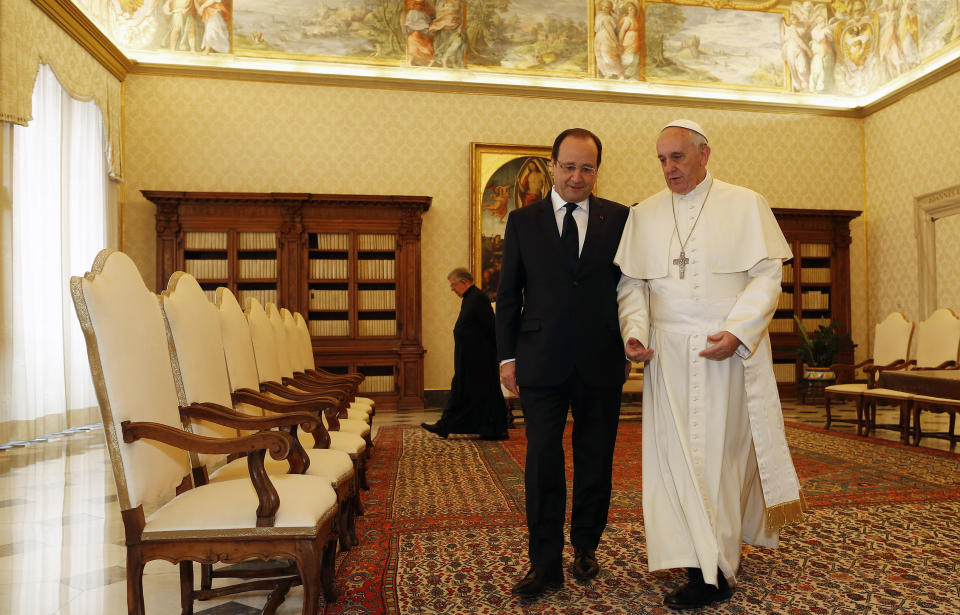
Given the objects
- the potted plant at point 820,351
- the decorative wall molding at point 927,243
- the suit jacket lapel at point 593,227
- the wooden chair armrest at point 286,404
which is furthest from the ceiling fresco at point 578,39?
the suit jacket lapel at point 593,227

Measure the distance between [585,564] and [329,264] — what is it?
7.77 meters

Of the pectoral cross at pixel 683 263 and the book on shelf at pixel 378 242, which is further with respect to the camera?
the book on shelf at pixel 378 242

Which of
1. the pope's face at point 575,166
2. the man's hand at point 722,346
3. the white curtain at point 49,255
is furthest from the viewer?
the white curtain at point 49,255

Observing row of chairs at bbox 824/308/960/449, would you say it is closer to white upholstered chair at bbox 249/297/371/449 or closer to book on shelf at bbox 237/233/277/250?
white upholstered chair at bbox 249/297/371/449

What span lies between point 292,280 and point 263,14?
4.08m

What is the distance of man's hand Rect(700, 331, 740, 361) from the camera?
2.49 meters

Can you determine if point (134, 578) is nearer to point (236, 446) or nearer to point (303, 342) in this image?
point (236, 446)

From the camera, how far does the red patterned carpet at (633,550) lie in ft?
8.60

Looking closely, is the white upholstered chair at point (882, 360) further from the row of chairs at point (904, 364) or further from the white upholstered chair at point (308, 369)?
the white upholstered chair at point (308, 369)

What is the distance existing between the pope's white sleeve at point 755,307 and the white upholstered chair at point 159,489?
1.61 m

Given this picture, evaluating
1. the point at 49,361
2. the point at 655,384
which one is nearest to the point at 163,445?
the point at 655,384

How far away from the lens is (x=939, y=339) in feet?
24.3

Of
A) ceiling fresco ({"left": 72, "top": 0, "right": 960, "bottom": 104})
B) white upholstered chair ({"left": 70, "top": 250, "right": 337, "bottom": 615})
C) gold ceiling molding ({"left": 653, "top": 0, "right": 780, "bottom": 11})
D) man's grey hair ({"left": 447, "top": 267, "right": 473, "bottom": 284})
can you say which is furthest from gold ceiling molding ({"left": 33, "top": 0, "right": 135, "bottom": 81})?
gold ceiling molding ({"left": 653, "top": 0, "right": 780, "bottom": 11})

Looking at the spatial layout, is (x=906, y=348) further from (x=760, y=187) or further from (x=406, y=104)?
(x=406, y=104)
